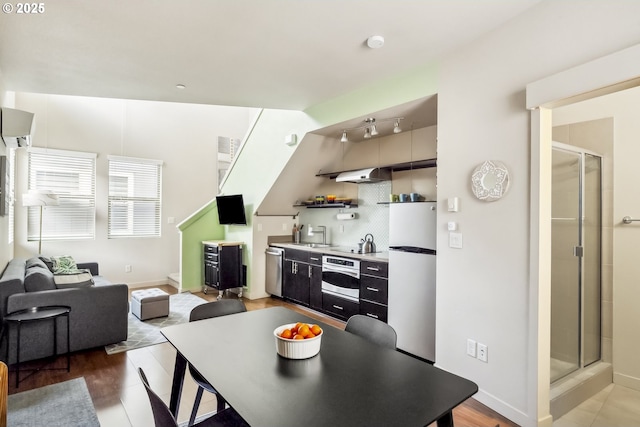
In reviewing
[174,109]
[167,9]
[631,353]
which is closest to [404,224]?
[631,353]

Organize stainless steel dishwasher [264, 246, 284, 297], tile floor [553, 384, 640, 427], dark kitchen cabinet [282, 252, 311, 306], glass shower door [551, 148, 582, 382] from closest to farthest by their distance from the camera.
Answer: tile floor [553, 384, 640, 427]
glass shower door [551, 148, 582, 382]
dark kitchen cabinet [282, 252, 311, 306]
stainless steel dishwasher [264, 246, 284, 297]

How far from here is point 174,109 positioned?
22.3ft

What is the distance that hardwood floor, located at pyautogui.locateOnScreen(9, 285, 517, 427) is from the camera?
228 centimetres

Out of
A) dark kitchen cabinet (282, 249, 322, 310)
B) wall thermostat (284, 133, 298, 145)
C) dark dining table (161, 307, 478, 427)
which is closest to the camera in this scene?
dark dining table (161, 307, 478, 427)

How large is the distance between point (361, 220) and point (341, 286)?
114 centimetres

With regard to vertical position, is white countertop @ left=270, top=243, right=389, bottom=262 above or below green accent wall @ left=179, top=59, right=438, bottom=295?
below

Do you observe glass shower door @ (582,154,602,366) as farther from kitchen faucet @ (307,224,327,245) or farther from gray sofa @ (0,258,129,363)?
gray sofa @ (0,258,129,363)

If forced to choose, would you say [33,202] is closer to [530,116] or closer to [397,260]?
[397,260]

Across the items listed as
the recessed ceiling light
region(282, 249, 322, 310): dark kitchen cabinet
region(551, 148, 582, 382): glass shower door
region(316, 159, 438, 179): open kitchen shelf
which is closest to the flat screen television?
region(282, 249, 322, 310): dark kitchen cabinet

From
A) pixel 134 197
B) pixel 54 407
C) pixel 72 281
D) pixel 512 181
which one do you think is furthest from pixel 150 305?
pixel 512 181

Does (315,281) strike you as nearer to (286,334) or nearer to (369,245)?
(369,245)

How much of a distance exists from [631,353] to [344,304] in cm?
267

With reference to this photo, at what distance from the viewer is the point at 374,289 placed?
3781 mm

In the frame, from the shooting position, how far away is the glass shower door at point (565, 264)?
2410 millimetres
